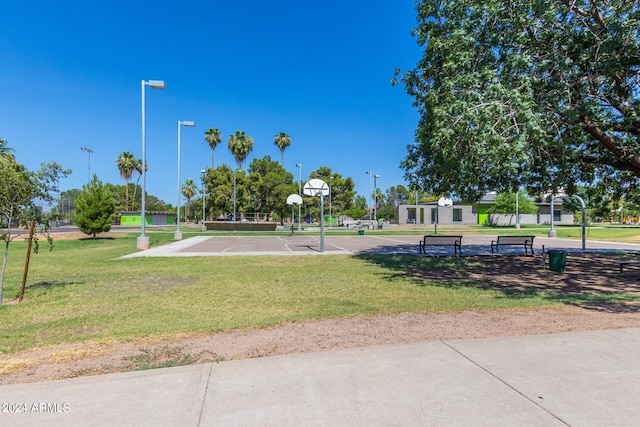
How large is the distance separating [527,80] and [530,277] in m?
5.50

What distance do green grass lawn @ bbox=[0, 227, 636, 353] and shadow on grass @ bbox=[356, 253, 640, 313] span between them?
0.42 metres

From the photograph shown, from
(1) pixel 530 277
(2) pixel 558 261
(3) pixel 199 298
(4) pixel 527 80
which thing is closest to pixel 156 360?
(3) pixel 199 298

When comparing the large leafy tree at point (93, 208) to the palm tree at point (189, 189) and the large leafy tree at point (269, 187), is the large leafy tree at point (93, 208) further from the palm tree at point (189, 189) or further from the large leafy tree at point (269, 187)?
the palm tree at point (189, 189)

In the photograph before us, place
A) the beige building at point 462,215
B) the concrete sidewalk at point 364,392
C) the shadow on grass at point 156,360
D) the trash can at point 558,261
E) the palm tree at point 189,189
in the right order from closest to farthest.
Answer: the concrete sidewalk at point 364,392 < the shadow on grass at point 156,360 < the trash can at point 558,261 < the beige building at point 462,215 < the palm tree at point 189,189

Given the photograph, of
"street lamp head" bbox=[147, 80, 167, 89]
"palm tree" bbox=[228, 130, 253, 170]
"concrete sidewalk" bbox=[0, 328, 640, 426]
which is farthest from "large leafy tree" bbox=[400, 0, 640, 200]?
"palm tree" bbox=[228, 130, 253, 170]

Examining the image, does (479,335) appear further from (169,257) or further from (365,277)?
(169,257)

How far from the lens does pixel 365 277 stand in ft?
33.3

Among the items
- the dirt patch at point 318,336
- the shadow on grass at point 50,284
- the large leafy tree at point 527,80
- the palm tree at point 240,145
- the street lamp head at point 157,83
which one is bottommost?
the shadow on grass at point 50,284

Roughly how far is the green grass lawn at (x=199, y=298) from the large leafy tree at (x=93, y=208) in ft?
43.6

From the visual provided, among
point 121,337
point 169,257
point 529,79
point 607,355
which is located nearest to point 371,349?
point 607,355

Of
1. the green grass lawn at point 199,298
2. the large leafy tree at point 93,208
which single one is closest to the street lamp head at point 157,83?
the green grass lawn at point 199,298

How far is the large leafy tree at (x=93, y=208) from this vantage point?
24531 millimetres

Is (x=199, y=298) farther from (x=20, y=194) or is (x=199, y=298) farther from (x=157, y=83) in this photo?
(x=157, y=83)

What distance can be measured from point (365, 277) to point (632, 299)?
19.0 feet
